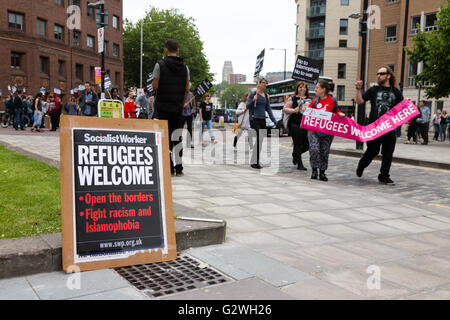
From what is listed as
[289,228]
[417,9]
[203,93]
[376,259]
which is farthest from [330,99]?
[417,9]

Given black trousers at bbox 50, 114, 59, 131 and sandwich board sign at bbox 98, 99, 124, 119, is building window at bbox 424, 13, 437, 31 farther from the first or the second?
sandwich board sign at bbox 98, 99, 124, 119

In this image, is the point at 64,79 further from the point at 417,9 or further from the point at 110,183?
the point at 110,183

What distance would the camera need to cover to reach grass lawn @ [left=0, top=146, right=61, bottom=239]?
3.68 m

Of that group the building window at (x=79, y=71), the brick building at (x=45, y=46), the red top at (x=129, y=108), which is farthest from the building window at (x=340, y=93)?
the red top at (x=129, y=108)

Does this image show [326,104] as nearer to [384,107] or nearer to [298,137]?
[384,107]

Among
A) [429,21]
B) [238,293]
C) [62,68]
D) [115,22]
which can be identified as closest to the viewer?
[238,293]

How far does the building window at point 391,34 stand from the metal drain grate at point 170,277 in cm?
4053

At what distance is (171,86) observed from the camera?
712 centimetres

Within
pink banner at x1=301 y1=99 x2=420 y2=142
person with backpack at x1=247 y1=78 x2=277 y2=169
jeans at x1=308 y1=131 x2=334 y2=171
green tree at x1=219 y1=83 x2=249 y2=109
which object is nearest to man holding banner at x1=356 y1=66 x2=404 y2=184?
pink banner at x1=301 y1=99 x2=420 y2=142

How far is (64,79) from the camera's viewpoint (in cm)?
4356

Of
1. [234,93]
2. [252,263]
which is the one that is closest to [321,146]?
[252,263]

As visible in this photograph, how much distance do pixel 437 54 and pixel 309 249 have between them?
18.6m

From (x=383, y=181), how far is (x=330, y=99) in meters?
1.81

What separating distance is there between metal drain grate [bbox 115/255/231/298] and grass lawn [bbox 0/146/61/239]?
2.82 ft
